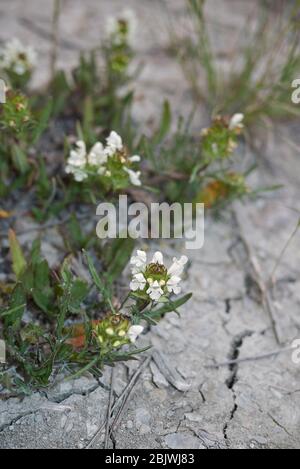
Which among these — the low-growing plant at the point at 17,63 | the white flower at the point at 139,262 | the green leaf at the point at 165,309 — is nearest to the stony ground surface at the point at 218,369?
the green leaf at the point at 165,309

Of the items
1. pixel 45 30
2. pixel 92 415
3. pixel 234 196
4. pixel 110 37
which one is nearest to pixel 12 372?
pixel 92 415

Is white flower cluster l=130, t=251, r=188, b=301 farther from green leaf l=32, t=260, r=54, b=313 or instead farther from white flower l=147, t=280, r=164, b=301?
green leaf l=32, t=260, r=54, b=313

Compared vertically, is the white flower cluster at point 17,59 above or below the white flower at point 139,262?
above

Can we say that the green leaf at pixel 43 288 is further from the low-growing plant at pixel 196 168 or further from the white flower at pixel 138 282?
the low-growing plant at pixel 196 168

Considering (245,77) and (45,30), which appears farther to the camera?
(45,30)

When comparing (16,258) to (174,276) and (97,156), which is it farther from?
(174,276)

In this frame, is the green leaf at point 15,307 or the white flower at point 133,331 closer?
the white flower at point 133,331

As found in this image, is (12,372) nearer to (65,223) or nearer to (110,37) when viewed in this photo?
Result: (65,223)
